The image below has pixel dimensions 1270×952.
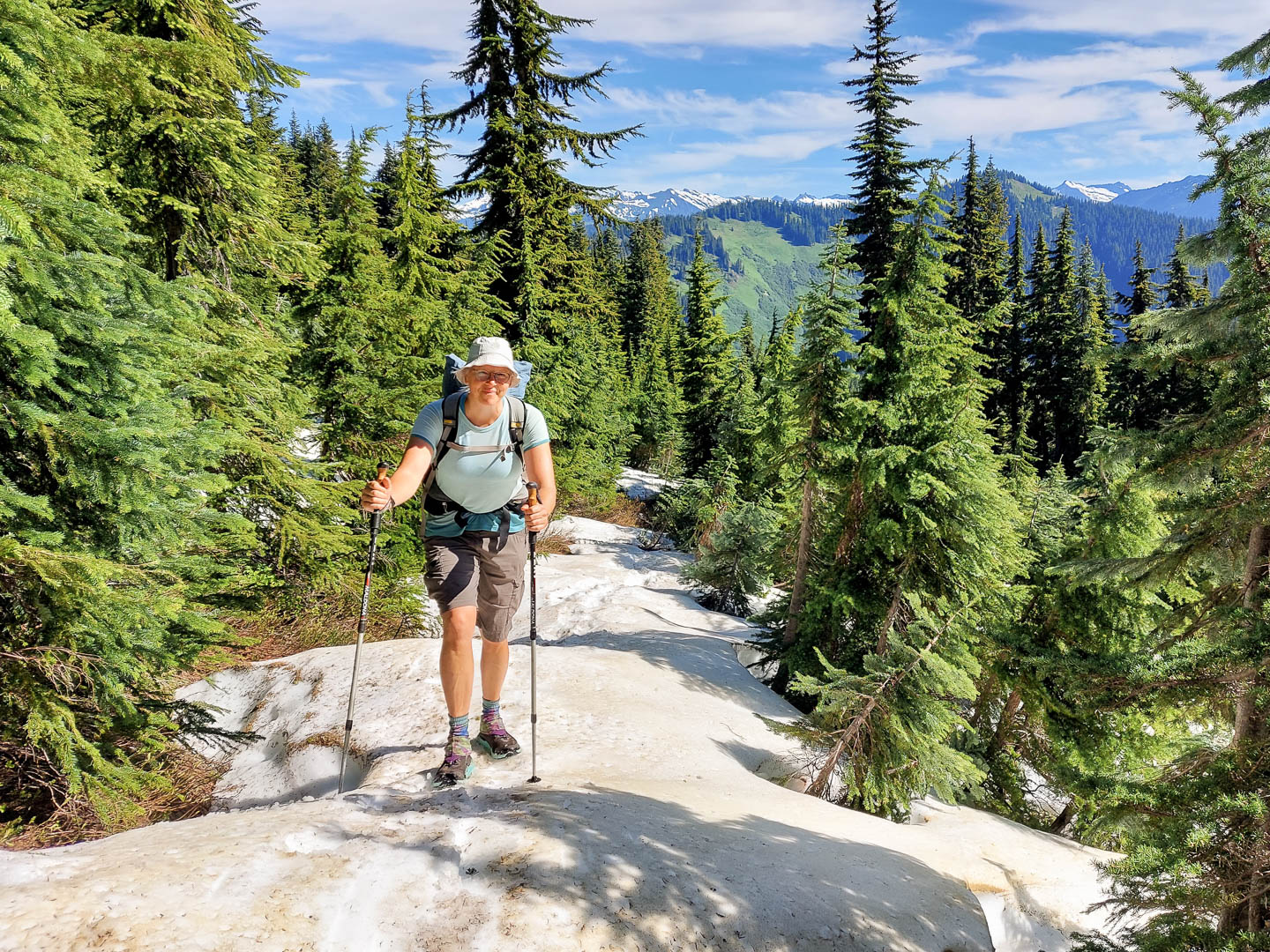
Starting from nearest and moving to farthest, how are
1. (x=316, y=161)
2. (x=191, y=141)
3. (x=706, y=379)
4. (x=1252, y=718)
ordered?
1. (x=1252, y=718)
2. (x=191, y=141)
3. (x=706, y=379)
4. (x=316, y=161)

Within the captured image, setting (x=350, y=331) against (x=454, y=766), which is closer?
(x=454, y=766)

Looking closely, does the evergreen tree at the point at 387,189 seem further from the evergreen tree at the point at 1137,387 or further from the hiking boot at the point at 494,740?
the evergreen tree at the point at 1137,387

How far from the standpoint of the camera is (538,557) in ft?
57.9

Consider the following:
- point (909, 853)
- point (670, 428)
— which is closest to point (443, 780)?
point (909, 853)

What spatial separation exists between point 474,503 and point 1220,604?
483cm

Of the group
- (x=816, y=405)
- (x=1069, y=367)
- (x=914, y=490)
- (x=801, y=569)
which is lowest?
(x=801, y=569)

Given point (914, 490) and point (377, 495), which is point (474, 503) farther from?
point (914, 490)

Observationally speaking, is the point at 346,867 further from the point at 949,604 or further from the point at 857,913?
the point at 949,604

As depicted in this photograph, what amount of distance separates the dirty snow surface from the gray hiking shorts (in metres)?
1.22

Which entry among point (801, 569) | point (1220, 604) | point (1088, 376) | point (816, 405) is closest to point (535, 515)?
point (1220, 604)

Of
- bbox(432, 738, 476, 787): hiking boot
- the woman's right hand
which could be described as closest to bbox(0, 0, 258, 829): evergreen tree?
the woman's right hand

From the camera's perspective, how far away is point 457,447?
4.67 meters

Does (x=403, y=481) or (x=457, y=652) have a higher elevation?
(x=403, y=481)

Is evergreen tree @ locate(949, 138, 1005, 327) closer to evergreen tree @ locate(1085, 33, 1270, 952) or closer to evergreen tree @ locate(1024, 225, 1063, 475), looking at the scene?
evergreen tree @ locate(1024, 225, 1063, 475)
